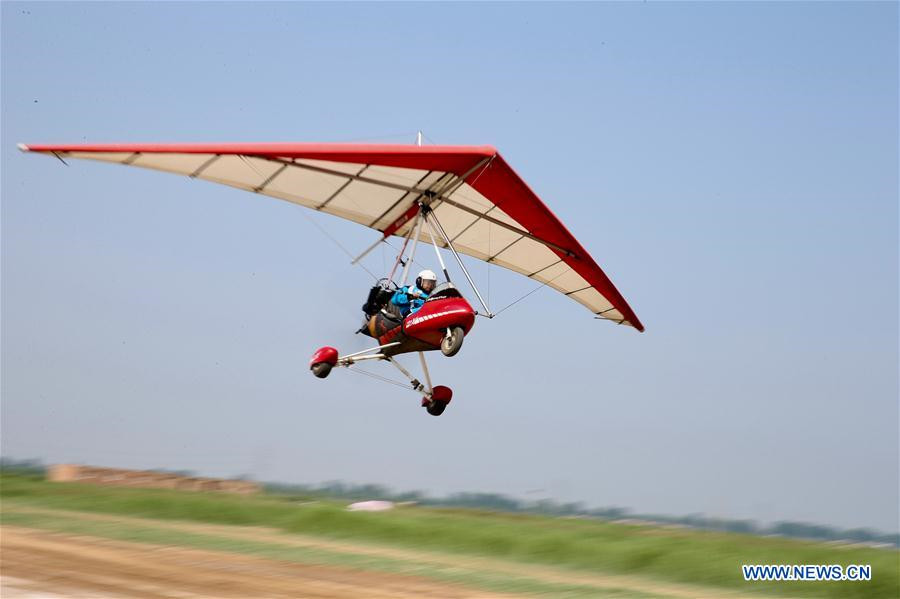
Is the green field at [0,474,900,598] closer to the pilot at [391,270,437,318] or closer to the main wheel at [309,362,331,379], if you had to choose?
the main wheel at [309,362,331,379]

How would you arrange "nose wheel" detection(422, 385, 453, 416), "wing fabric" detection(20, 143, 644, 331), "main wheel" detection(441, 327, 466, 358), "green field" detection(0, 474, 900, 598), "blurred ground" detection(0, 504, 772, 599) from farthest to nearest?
"nose wheel" detection(422, 385, 453, 416) < "green field" detection(0, 474, 900, 598) < "main wheel" detection(441, 327, 466, 358) < "wing fabric" detection(20, 143, 644, 331) < "blurred ground" detection(0, 504, 772, 599)

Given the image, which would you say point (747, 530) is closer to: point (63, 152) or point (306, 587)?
point (306, 587)

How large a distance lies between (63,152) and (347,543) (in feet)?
28.2

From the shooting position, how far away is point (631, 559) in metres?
16.3

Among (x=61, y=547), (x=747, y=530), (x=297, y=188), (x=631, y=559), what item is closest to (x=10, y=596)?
(x=61, y=547)

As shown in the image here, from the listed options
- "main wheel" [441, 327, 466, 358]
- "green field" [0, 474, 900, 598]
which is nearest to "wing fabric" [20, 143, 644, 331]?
"main wheel" [441, 327, 466, 358]

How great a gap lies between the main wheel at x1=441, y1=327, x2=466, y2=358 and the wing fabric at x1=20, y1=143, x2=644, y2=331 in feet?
8.89

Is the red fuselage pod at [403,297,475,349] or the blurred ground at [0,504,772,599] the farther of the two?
the red fuselage pod at [403,297,475,349]

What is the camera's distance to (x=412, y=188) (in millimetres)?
16469

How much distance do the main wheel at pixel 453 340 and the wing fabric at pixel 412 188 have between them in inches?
107

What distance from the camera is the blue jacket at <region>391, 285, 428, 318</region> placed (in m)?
15.5

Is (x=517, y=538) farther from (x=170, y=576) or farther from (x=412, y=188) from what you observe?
(x=170, y=576)

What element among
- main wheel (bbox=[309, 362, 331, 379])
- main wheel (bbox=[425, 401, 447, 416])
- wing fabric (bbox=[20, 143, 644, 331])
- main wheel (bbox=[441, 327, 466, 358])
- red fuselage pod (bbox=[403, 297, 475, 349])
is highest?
wing fabric (bbox=[20, 143, 644, 331])

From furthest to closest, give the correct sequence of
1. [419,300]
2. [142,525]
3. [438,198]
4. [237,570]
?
1. [142,525]
2. [438,198]
3. [419,300]
4. [237,570]
